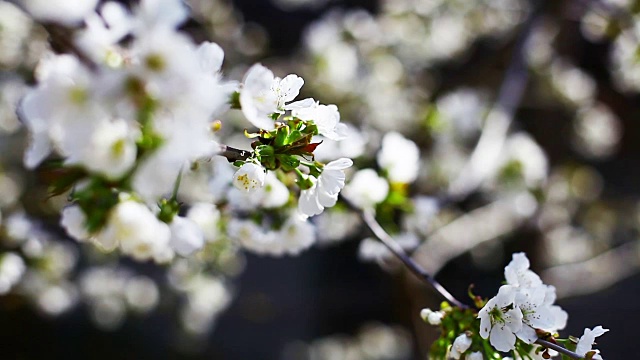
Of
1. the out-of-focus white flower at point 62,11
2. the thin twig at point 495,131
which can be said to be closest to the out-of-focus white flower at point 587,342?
the out-of-focus white flower at point 62,11

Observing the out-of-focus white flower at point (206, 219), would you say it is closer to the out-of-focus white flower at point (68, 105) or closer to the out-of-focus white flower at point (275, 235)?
the out-of-focus white flower at point (275, 235)

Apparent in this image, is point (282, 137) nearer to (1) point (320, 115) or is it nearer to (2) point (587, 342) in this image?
(1) point (320, 115)

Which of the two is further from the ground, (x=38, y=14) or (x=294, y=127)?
(x=294, y=127)

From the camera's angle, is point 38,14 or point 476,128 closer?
point 38,14

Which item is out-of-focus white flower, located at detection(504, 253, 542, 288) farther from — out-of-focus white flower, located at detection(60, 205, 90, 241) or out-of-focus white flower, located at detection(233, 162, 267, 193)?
out-of-focus white flower, located at detection(60, 205, 90, 241)

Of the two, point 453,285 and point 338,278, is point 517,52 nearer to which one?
point 453,285

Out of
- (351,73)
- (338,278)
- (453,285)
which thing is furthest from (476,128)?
(338,278)

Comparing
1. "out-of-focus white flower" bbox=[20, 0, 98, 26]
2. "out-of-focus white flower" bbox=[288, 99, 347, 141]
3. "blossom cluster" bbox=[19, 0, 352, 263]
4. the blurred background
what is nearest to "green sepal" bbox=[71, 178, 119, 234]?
"blossom cluster" bbox=[19, 0, 352, 263]
